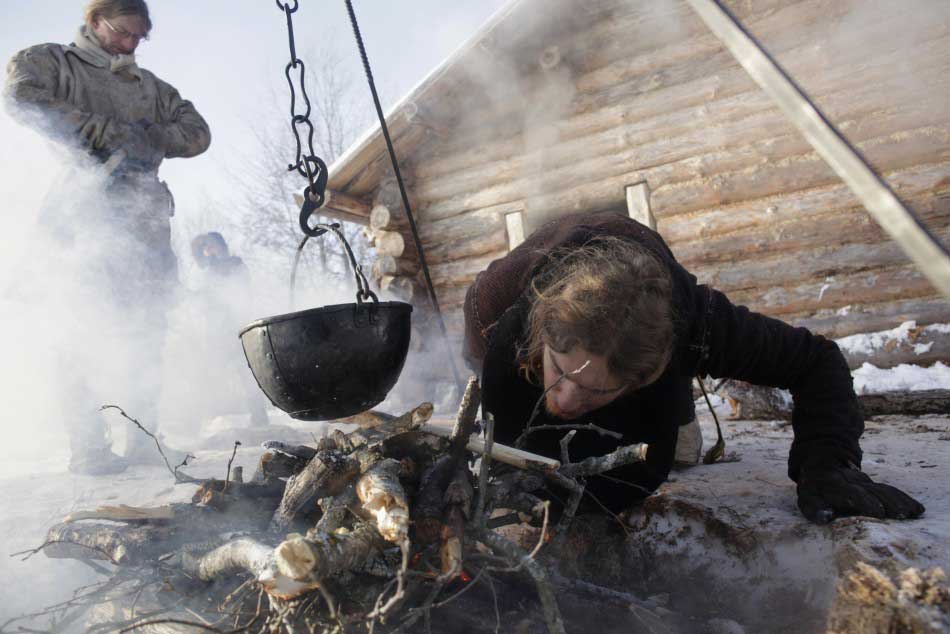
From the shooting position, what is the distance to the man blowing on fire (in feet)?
5.54

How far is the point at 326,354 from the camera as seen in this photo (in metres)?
1.69

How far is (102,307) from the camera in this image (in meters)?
3.99

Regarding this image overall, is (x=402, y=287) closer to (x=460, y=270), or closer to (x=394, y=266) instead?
(x=394, y=266)

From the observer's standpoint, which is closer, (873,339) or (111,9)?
(111,9)

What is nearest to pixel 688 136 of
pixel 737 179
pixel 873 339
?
pixel 737 179

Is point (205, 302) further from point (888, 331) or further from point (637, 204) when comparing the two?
point (888, 331)

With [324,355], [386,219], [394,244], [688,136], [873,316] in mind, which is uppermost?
[688,136]

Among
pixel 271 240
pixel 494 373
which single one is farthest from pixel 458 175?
pixel 271 240

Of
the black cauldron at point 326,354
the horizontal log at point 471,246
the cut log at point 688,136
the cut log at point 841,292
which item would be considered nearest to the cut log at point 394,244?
the horizontal log at point 471,246

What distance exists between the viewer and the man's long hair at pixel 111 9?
Result: 3.74 metres

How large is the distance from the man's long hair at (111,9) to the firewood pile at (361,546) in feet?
11.3

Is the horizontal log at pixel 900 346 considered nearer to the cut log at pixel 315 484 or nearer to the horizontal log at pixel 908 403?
the horizontal log at pixel 908 403

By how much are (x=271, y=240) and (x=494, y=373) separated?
1976 centimetres

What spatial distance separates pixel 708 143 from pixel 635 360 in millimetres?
3965
